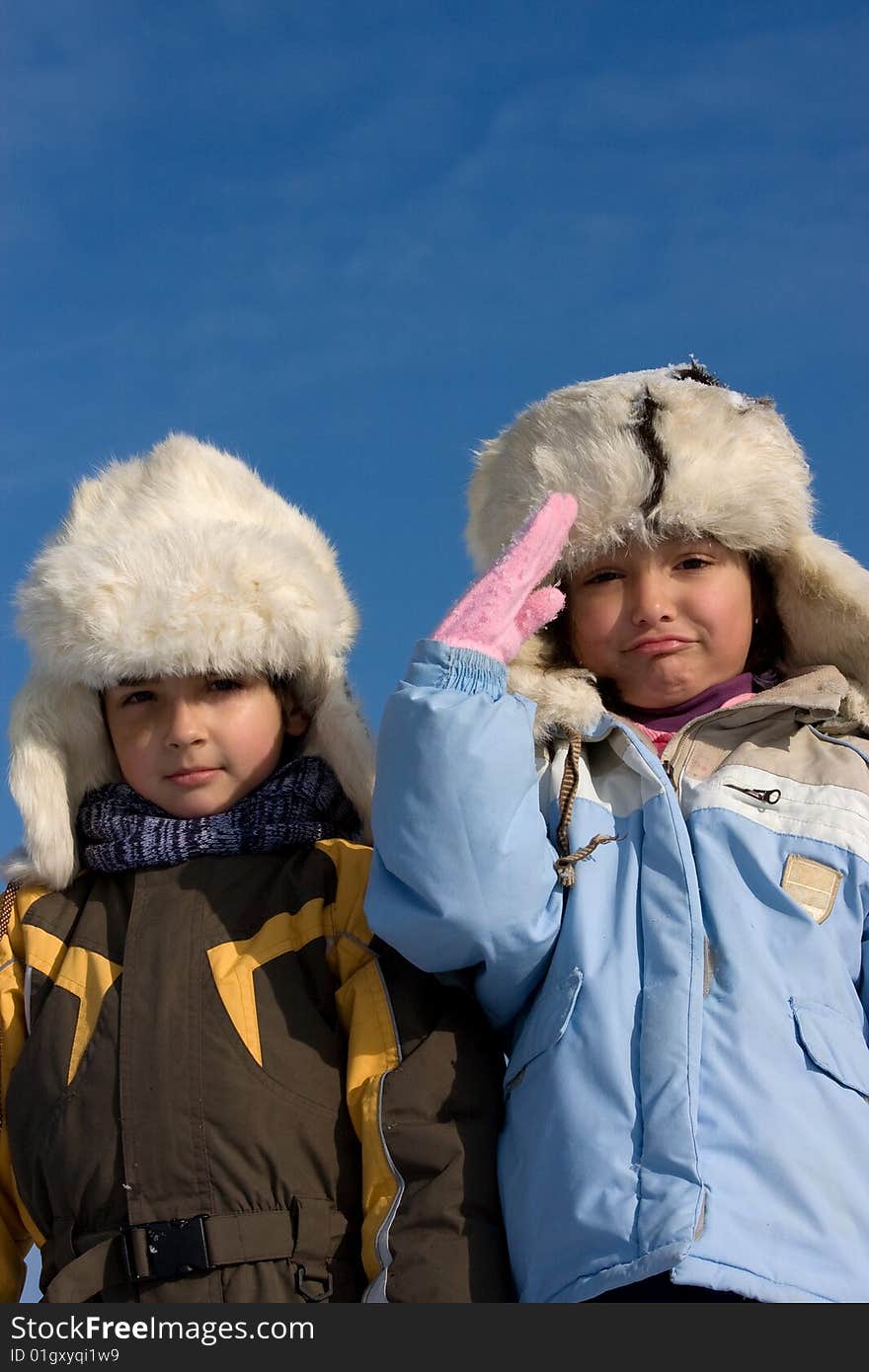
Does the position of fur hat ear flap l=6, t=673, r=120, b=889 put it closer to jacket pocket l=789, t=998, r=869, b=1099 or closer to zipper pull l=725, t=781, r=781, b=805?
zipper pull l=725, t=781, r=781, b=805

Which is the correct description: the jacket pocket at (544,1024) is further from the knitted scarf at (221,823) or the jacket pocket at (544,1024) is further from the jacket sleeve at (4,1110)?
the jacket sleeve at (4,1110)

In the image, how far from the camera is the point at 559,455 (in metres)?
3.47

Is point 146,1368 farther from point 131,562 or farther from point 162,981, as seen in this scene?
point 131,562

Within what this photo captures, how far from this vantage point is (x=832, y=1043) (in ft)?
8.75

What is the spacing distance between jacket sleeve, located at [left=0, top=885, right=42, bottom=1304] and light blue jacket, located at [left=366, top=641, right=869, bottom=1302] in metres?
0.88

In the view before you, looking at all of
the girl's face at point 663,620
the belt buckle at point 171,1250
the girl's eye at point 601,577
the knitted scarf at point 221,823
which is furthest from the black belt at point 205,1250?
the girl's eye at point 601,577

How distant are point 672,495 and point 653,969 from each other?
1.13 meters

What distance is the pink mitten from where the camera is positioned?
3.00 meters

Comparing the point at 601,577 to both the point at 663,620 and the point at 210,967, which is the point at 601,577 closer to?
the point at 663,620

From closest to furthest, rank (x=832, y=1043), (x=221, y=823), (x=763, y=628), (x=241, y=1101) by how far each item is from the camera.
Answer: (x=832, y=1043) → (x=241, y=1101) → (x=221, y=823) → (x=763, y=628)

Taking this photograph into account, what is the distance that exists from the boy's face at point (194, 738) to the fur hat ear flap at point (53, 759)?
0.04m

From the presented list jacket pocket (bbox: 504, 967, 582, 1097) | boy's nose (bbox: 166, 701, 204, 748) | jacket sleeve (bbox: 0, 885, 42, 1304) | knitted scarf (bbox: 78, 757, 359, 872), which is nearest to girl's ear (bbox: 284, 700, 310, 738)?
knitted scarf (bbox: 78, 757, 359, 872)

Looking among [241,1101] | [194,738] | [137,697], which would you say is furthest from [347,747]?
[241,1101]

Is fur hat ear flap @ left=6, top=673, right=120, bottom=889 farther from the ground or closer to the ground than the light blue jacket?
farther from the ground
